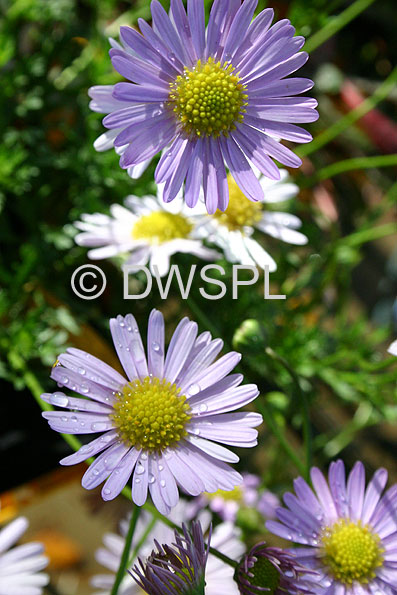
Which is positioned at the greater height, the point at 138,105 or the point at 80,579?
the point at 138,105

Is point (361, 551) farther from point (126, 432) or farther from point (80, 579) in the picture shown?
point (80, 579)

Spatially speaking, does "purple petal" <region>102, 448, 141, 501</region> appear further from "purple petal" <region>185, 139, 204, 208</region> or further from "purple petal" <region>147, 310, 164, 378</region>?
"purple petal" <region>185, 139, 204, 208</region>

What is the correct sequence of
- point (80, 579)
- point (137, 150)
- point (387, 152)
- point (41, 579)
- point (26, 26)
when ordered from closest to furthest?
point (137, 150) < point (41, 579) < point (26, 26) < point (80, 579) < point (387, 152)

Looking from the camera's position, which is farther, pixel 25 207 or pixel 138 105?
pixel 25 207

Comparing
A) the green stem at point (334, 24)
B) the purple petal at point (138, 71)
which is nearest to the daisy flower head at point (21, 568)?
the purple petal at point (138, 71)

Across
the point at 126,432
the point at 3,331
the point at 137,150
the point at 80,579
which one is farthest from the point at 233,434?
the point at 80,579

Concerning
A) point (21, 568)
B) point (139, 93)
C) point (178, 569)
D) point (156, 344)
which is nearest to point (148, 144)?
point (139, 93)

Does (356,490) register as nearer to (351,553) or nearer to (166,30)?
(351,553)
